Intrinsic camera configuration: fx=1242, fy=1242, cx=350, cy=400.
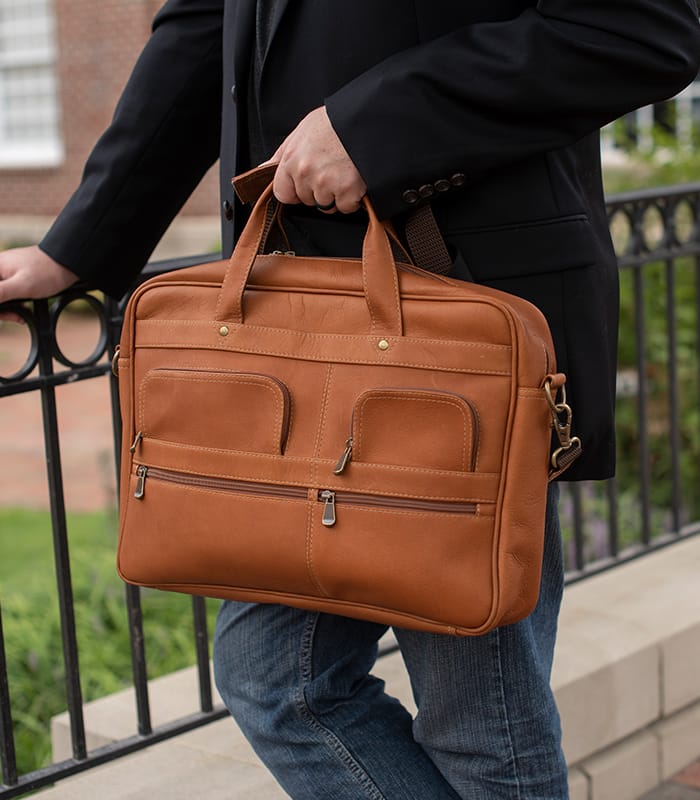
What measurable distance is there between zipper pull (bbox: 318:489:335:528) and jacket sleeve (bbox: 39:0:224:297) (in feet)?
2.39

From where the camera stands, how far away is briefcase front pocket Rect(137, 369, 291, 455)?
A: 155cm

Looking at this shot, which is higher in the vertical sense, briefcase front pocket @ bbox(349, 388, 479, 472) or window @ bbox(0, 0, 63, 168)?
window @ bbox(0, 0, 63, 168)

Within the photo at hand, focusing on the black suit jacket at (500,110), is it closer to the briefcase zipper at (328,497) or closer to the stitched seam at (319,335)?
the stitched seam at (319,335)

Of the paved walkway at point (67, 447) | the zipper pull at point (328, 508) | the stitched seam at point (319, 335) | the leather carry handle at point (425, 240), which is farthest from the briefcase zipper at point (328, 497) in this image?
the paved walkway at point (67, 447)

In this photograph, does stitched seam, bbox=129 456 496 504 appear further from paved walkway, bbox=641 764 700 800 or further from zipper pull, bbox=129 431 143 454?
paved walkway, bbox=641 764 700 800

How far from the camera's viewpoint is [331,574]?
5.00 ft

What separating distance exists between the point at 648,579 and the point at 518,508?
6.73 feet

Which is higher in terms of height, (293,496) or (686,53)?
(686,53)

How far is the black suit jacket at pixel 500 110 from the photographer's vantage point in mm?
1460

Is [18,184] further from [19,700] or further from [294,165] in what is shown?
[294,165]

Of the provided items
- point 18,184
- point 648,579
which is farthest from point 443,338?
point 18,184

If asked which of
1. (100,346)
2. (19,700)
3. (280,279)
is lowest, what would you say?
(19,700)

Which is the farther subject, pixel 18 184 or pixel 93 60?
pixel 18 184

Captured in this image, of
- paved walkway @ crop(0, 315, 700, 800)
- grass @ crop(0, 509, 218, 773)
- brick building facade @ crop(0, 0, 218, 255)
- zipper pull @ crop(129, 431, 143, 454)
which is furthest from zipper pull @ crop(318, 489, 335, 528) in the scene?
brick building facade @ crop(0, 0, 218, 255)
